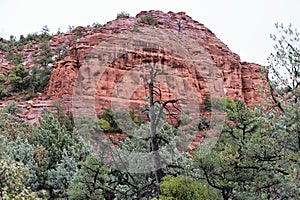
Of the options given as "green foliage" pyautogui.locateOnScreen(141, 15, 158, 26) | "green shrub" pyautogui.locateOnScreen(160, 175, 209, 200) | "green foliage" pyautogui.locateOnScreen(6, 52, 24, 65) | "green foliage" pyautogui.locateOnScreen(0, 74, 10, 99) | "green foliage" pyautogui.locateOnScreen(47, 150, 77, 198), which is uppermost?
"green foliage" pyautogui.locateOnScreen(141, 15, 158, 26)

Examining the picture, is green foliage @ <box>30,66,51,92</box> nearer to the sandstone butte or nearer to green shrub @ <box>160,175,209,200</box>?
the sandstone butte

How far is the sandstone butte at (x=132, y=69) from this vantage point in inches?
1726

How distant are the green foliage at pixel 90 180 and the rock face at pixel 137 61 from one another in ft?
81.9

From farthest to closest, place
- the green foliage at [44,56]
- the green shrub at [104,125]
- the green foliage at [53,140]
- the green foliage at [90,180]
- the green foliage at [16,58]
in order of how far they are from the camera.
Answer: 1. the green foliage at [16,58]
2. the green foliage at [44,56]
3. the green shrub at [104,125]
4. the green foliage at [53,140]
5. the green foliage at [90,180]

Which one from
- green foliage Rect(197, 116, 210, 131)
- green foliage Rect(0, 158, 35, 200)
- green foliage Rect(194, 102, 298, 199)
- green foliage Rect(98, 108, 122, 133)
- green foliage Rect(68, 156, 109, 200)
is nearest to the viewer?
green foliage Rect(0, 158, 35, 200)

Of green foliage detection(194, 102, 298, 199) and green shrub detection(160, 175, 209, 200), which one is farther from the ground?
green foliage detection(194, 102, 298, 199)

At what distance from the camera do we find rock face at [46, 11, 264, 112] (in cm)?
4494

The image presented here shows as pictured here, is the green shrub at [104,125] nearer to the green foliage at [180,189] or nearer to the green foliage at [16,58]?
the green foliage at [180,189]

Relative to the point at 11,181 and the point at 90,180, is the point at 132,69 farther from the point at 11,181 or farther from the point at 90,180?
the point at 11,181

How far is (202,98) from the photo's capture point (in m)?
48.2

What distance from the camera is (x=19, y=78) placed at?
49.4 meters

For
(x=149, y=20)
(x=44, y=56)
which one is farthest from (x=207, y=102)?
(x=44, y=56)

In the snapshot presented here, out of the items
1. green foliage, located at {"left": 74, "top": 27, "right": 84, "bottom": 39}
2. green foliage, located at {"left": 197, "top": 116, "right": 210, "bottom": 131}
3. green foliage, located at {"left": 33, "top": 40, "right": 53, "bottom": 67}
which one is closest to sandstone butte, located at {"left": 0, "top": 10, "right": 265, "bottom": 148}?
green foliage, located at {"left": 33, "top": 40, "right": 53, "bottom": 67}

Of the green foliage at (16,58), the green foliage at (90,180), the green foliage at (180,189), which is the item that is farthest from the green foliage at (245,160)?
the green foliage at (16,58)
